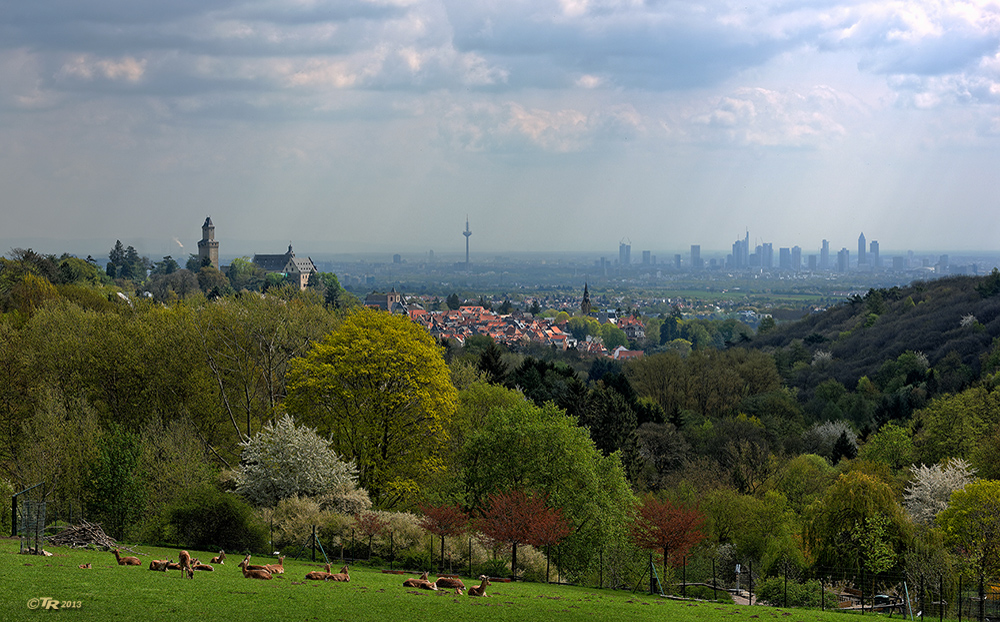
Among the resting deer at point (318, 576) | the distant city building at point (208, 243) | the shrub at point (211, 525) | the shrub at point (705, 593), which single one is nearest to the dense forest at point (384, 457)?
the shrub at point (211, 525)

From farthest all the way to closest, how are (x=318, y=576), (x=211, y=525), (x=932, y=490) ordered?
(x=932, y=490) < (x=211, y=525) < (x=318, y=576)

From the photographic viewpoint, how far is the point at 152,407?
38312mm

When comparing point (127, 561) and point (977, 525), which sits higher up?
point (127, 561)

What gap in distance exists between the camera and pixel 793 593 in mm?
25312

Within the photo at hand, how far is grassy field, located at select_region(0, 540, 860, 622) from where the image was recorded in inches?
620

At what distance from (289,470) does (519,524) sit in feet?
31.6

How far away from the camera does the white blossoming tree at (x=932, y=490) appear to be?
34938 mm

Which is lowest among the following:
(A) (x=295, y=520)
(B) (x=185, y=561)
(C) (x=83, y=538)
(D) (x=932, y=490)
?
(D) (x=932, y=490)

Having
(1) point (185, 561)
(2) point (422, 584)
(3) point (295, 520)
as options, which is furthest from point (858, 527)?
(1) point (185, 561)

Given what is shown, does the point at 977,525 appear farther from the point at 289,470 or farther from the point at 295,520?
the point at 289,470

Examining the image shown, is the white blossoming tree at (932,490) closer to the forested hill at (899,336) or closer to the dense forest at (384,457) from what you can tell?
the dense forest at (384,457)

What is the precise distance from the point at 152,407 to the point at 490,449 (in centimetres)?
1597

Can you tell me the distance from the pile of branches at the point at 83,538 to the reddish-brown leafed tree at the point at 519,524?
10.0 m

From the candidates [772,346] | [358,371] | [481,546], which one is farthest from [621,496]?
[772,346]
